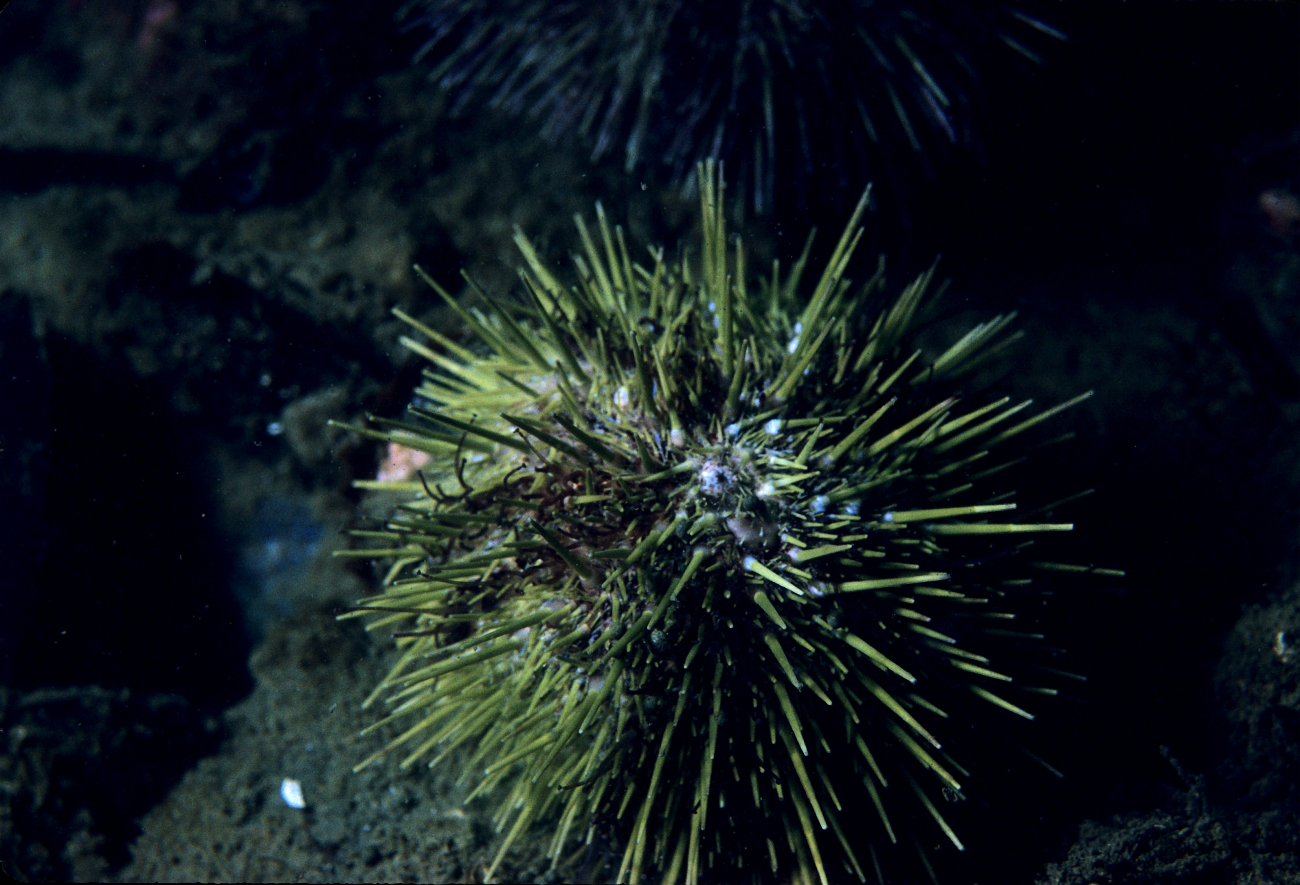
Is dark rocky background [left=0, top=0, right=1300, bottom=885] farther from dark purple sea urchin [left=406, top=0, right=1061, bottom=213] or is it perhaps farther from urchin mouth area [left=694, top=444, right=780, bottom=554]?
urchin mouth area [left=694, top=444, right=780, bottom=554]

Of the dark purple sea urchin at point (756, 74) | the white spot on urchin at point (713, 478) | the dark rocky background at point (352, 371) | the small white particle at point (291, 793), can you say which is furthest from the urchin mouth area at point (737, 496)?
the small white particle at point (291, 793)

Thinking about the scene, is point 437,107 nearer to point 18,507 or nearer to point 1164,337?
point 18,507

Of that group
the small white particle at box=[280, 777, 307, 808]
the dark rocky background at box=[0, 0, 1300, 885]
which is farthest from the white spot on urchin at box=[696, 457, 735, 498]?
the small white particle at box=[280, 777, 307, 808]

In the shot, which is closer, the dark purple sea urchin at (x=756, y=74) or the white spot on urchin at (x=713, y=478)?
the white spot on urchin at (x=713, y=478)

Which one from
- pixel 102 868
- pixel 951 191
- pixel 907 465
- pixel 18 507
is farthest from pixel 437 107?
pixel 102 868

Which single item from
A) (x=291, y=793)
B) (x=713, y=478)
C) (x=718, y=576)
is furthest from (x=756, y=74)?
(x=291, y=793)

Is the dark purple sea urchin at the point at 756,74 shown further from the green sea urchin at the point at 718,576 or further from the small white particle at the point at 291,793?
the small white particle at the point at 291,793
